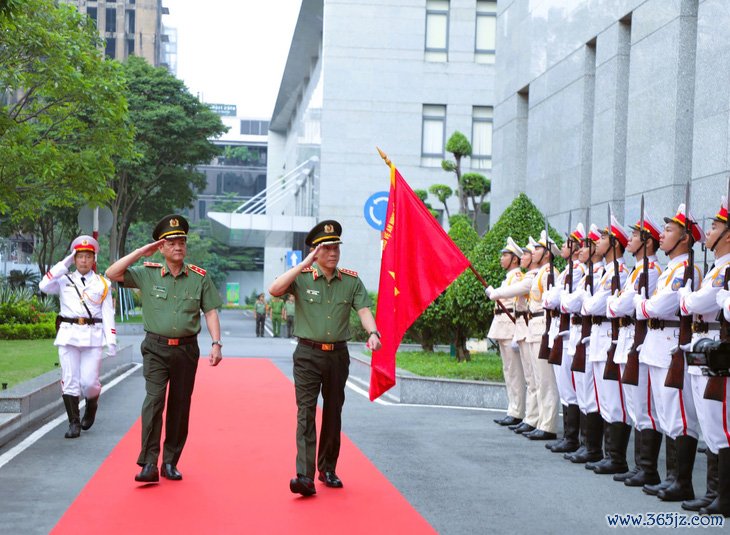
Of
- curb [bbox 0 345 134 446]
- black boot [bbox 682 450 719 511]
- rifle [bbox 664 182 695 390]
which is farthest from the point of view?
curb [bbox 0 345 134 446]

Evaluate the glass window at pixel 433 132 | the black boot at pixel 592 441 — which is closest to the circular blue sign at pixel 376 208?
the black boot at pixel 592 441

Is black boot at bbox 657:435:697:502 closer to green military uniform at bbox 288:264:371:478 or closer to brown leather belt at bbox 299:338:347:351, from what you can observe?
green military uniform at bbox 288:264:371:478

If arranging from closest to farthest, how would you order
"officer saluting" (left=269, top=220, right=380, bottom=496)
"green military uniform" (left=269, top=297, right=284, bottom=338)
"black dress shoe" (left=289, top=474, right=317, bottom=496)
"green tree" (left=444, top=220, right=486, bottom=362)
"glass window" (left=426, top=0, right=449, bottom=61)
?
"black dress shoe" (left=289, top=474, right=317, bottom=496) < "officer saluting" (left=269, top=220, right=380, bottom=496) < "green tree" (left=444, top=220, right=486, bottom=362) < "green military uniform" (left=269, top=297, right=284, bottom=338) < "glass window" (left=426, top=0, right=449, bottom=61)

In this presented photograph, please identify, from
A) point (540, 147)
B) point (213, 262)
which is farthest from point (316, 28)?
point (213, 262)

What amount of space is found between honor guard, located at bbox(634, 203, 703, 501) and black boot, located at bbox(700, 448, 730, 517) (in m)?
0.60

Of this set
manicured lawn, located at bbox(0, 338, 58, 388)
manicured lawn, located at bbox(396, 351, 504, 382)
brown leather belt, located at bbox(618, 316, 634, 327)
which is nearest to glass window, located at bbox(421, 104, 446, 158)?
manicured lawn, located at bbox(396, 351, 504, 382)

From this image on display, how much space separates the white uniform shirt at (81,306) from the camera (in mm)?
11578

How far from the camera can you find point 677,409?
8492mm

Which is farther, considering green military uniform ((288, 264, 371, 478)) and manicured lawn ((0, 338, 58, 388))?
manicured lawn ((0, 338, 58, 388))

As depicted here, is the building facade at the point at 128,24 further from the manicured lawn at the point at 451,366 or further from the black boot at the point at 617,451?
the black boot at the point at 617,451

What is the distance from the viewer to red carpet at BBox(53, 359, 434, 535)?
729 cm

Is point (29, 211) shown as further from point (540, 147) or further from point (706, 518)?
point (706, 518)

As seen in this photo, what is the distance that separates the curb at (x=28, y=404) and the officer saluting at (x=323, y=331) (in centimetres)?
367

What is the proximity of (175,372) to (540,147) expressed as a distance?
1308 cm
